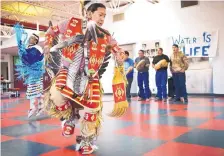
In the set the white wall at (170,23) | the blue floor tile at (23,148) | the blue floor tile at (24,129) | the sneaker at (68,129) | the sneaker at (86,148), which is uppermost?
the white wall at (170,23)

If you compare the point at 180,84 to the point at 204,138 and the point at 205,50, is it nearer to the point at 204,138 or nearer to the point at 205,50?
the point at 205,50

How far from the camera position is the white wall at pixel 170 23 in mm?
8203

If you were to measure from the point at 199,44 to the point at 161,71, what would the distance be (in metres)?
2.30

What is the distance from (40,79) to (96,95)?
2.84 metres

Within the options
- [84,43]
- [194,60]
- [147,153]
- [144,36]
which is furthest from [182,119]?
[144,36]

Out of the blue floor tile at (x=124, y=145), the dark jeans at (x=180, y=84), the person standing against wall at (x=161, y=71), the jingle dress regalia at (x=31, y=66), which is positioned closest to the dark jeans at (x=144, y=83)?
the person standing against wall at (x=161, y=71)

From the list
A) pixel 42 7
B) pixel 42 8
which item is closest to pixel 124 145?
pixel 42 7

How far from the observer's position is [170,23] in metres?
9.20

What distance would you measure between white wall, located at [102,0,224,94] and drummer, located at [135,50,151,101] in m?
1.98

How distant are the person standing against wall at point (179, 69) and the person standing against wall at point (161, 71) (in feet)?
0.99

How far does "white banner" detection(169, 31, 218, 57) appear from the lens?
8.23 m

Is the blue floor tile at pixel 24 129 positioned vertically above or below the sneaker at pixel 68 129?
below

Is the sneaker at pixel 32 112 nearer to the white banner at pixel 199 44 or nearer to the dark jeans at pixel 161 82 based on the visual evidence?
the dark jeans at pixel 161 82

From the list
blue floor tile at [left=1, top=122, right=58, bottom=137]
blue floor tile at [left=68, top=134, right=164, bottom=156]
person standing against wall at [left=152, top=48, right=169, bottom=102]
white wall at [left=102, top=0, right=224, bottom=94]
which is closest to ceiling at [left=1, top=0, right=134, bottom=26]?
white wall at [left=102, top=0, right=224, bottom=94]
